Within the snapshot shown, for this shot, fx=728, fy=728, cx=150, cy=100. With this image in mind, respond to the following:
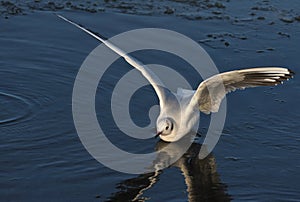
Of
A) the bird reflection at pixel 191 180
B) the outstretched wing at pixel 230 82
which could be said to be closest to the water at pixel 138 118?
the bird reflection at pixel 191 180

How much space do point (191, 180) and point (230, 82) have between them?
1.31 metres

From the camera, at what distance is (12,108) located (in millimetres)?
8977

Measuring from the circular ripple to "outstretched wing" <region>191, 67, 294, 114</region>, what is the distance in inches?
82.7

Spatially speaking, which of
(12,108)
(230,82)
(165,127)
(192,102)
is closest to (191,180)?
(165,127)

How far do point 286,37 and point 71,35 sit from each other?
3476 mm

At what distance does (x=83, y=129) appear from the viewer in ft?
28.1

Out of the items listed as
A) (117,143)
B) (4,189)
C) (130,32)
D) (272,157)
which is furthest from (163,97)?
(130,32)

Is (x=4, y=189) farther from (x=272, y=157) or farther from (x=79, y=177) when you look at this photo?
(x=272, y=157)

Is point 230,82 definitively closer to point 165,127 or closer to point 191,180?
point 165,127

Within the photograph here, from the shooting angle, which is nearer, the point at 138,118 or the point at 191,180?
the point at 191,180

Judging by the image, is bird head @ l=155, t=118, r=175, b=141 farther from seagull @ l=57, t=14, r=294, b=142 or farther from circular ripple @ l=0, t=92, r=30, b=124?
circular ripple @ l=0, t=92, r=30, b=124

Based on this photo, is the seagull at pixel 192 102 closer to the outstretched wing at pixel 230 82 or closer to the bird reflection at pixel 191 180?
the outstretched wing at pixel 230 82

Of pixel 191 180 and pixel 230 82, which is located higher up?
pixel 230 82

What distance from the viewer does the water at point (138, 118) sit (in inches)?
288
